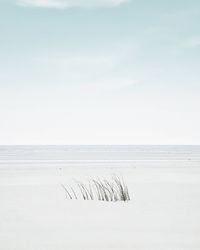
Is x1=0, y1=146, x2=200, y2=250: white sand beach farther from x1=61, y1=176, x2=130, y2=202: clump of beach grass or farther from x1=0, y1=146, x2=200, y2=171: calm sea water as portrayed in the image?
x1=0, y1=146, x2=200, y2=171: calm sea water

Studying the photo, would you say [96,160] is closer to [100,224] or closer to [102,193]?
[102,193]

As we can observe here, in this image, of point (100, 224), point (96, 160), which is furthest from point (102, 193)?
point (96, 160)

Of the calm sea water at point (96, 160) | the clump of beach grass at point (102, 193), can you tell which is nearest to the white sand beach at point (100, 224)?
the clump of beach grass at point (102, 193)

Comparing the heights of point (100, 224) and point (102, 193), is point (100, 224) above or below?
below

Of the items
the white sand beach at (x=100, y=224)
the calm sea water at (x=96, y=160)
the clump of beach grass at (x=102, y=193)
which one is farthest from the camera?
the calm sea water at (x=96, y=160)

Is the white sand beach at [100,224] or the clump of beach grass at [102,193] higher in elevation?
the clump of beach grass at [102,193]

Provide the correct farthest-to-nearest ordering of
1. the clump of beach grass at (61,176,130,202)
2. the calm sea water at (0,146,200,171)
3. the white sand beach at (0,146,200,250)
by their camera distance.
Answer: the calm sea water at (0,146,200,171), the clump of beach grass at (61,176,130,202), the white sand beach at (0,146,200,250)

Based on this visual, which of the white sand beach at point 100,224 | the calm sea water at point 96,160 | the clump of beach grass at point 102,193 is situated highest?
the calm sea water at point 96,160

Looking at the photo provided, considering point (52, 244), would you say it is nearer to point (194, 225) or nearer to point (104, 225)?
point (104, 225)

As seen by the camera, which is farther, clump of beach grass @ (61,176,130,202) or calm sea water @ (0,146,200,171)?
calm sea water @ (0,146,200,171)

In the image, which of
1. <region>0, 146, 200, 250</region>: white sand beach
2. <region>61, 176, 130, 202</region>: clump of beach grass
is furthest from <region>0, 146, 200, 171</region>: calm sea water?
<region>0, 146, 200, 250</region>: white sand beach

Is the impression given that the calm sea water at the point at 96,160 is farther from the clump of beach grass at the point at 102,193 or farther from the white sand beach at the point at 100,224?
the white sand beach at the point at 100,224

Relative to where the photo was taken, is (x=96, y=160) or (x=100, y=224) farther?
(x=96, y=160)

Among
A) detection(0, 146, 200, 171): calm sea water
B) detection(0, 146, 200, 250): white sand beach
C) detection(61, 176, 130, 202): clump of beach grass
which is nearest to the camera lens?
detection(0, 146, 200, 250): white sand beach
